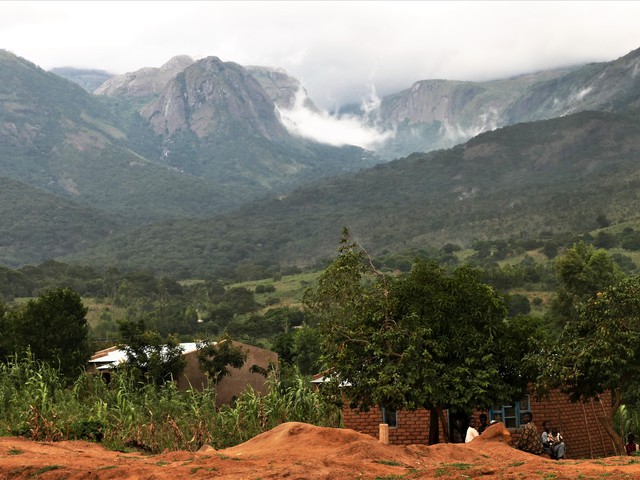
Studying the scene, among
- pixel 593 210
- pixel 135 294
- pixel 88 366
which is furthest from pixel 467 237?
pixel 88 366

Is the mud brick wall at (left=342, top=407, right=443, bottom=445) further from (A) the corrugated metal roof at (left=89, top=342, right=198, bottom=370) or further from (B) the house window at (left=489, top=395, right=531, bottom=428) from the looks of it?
(A) the corrugated metal roof at (left=89, top=342, right=198, bottom=370)

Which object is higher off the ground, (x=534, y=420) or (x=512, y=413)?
(x=512, y=413)

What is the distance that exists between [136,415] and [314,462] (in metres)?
8.96

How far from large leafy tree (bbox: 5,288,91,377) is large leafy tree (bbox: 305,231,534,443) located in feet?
60.2

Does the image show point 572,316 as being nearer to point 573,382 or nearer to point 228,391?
point 228,391

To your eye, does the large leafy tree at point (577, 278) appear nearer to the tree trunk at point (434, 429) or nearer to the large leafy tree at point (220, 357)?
the large leafy tree at point (220, 357)

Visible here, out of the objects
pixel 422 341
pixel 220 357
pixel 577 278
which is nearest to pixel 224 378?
pixel 220 357

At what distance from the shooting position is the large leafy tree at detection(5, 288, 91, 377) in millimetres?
38750

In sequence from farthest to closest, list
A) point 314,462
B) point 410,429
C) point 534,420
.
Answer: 1. point 410,429
2. point 534,420
3. point 314,462

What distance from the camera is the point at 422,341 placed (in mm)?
22531

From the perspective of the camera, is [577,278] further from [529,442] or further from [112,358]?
[529,442]

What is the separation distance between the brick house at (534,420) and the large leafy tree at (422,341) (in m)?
2.42

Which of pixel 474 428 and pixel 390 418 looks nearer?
pixel 474 428

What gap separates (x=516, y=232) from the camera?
464 feet
